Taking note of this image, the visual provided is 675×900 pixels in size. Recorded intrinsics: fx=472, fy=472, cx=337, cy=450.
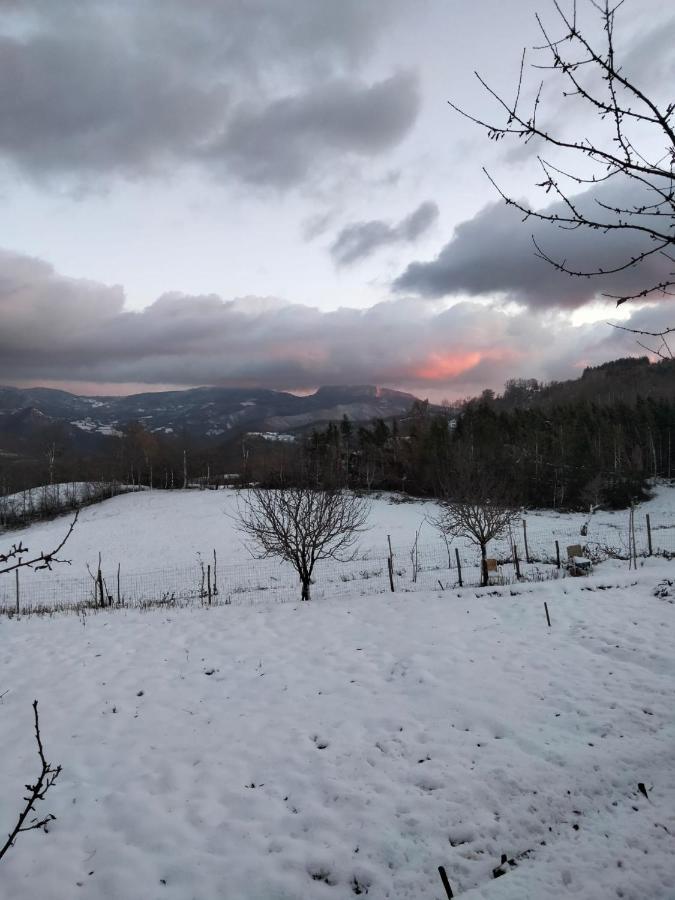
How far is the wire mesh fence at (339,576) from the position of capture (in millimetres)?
16953

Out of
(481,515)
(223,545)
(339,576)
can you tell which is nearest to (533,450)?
(223,545)

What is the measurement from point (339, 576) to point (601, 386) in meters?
102

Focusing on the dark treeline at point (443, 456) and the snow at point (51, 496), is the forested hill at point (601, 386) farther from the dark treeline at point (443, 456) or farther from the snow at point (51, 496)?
the snow at point (51, 496)

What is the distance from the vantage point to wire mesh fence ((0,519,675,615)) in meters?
17.0

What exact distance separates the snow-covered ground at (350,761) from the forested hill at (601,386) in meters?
81.3

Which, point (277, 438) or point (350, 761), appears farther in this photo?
point (277, 438)

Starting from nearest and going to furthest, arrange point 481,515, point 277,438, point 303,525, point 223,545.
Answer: point 303,525 → point 481,515 → point 223,545 → point 277,438

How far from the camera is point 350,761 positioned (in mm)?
5754

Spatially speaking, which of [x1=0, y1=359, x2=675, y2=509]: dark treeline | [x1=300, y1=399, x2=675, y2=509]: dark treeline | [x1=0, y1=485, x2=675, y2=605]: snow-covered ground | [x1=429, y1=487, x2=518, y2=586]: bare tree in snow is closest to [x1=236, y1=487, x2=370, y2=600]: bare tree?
[x1=0, y1=485, x2=675, y2=605]: snow-covered ground

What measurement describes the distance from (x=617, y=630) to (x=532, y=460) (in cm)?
4070

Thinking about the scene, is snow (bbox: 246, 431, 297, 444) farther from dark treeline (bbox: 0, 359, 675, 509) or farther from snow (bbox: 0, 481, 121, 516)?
snow (bbox: 0, 481, 121, 516)

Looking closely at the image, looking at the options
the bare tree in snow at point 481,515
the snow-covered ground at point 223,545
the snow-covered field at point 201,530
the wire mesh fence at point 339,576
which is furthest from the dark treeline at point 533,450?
the bare tree in snow at point 481,515

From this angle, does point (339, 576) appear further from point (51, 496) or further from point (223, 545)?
point (51, 496)

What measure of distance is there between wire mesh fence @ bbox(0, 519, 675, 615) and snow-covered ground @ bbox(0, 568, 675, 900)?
631 cm
